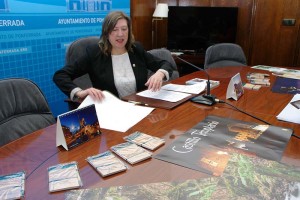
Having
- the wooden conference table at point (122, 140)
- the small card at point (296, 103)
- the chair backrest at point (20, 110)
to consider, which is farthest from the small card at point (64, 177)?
the small card at point (296, 103)

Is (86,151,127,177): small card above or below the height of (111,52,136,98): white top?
below

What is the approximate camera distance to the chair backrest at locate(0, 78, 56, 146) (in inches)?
48.7

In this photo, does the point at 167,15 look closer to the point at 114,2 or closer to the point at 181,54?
the point at 181,54

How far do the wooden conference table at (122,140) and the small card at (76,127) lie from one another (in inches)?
1.0

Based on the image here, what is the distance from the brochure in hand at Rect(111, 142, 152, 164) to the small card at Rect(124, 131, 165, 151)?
0.03 meters

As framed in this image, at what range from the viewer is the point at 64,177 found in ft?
2.84

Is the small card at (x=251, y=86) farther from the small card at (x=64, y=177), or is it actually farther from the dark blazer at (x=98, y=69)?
the small card at (x=64, y=177)

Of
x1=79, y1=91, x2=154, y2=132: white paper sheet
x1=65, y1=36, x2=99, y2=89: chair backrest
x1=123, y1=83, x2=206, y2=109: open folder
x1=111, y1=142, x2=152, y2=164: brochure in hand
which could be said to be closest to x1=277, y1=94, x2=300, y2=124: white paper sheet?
x1=123, y1=83, x2=206, y2=109: open folder

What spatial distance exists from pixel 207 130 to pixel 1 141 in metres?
0.84

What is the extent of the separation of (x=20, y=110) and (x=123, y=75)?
91 cm

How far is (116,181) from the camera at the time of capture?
86 cm

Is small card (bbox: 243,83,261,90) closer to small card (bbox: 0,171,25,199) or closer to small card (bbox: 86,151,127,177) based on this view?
small card (bbox: 86,151,127,177)

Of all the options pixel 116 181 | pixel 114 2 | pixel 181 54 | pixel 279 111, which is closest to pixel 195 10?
pixel 181 54

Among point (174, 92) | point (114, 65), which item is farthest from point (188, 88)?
point (114, 65)
